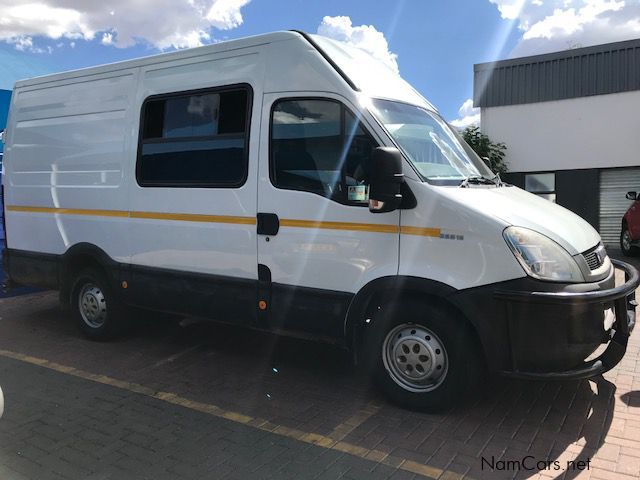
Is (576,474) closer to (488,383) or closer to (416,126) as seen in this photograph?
(488,383)

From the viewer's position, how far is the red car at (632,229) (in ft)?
37.2

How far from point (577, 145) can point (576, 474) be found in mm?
12882

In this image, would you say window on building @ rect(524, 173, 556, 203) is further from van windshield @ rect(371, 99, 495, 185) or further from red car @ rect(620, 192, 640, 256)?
van windshield @ rect(371, 99, 495, 185)

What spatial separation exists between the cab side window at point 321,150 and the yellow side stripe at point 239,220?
0.19 m

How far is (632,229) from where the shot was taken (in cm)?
1145

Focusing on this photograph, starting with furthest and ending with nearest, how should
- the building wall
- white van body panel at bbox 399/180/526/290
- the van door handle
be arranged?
the building wall < the van door handle < white van body panel at bbox 399/180/526/290

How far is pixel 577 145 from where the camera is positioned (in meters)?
14.3

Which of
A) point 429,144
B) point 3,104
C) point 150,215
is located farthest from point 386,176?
point 3,104

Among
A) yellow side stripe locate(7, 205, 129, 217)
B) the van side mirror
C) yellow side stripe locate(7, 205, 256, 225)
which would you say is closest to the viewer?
the van side mirror

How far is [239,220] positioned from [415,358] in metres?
1.80

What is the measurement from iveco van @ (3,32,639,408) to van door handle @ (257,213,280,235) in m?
0.02

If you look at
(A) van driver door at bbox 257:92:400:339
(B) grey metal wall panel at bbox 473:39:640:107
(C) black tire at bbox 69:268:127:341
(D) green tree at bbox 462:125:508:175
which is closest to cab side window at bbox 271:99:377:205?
(A) van driver door at bbox 257:92:400:339

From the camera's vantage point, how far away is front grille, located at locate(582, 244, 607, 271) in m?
3.72

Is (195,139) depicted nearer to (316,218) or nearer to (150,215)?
(150,215)
